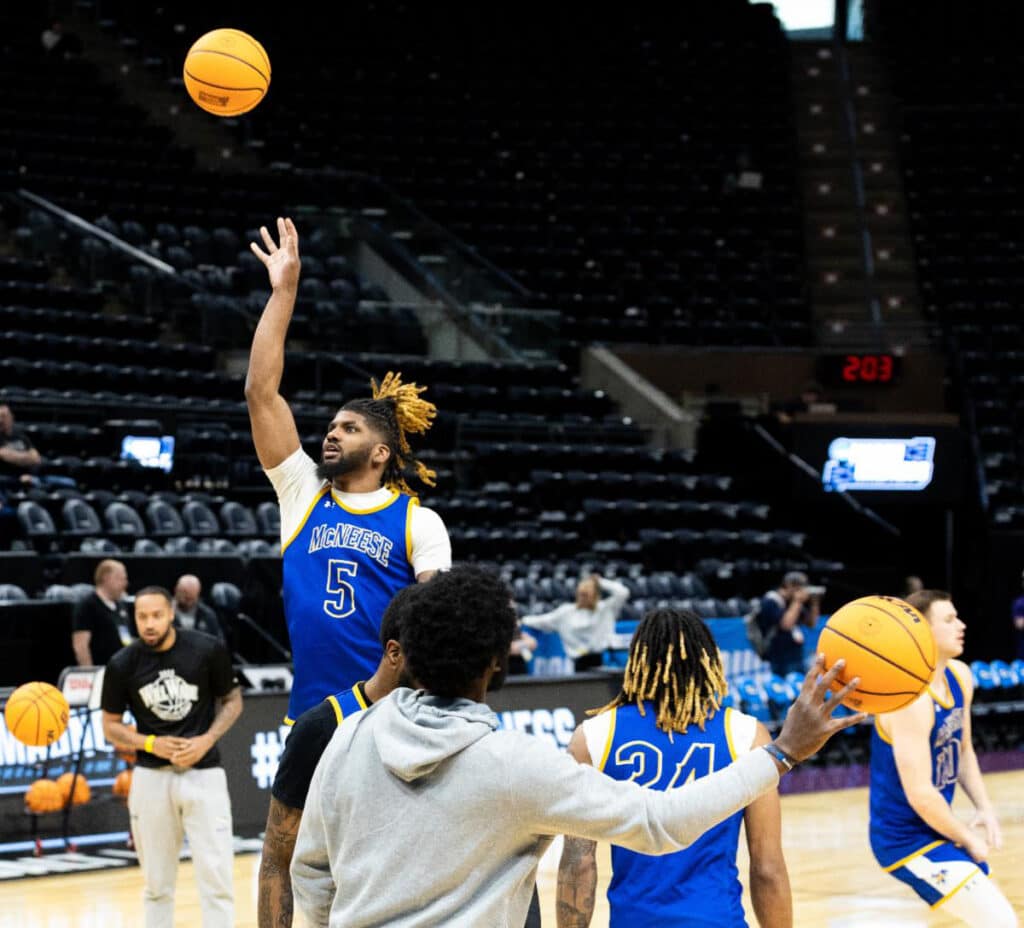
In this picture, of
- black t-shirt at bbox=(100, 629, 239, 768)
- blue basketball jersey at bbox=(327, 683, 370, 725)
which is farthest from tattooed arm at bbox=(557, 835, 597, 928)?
black t-shirt at bbox=(100, 629, 239, 768)

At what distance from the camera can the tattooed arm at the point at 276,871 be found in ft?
13.8

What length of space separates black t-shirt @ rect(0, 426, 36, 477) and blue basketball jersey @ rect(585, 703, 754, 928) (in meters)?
11.6

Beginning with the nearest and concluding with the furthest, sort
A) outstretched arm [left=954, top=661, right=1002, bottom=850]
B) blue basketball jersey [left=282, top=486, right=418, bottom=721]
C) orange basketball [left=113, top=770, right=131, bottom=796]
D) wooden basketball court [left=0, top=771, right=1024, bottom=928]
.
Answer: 1. blue basketball jersey [left=282, top=486, right=418, bottom=721]
2. outstretched arm [left=954, top=661, right=1002, bottom=850]
3. wooden basketball court [left=0, top=771, right=1024, bottom=928]
4. orange basketball [left=113, top=770, right=131, bottom=796]

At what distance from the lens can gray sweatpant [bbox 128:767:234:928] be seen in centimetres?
698

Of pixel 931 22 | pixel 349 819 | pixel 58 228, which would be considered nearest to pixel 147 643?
pixel 349 819

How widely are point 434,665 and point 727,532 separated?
1751cm

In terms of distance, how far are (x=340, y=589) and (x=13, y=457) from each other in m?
10.5

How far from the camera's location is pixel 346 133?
2558 cm

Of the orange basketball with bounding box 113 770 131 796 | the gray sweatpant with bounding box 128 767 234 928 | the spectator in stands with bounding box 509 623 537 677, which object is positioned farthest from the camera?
the spectator in stands with bounding box 509 623 537 677

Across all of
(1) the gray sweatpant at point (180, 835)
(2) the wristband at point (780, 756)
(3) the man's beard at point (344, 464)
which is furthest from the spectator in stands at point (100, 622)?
(2) the wristband at point (780, 756)

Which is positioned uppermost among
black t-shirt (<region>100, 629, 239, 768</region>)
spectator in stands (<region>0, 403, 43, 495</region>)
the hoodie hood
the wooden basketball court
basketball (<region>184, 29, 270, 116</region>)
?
basketball (<region>184, 29, 270, 116</region>)

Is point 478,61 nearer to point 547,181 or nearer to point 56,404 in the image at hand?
point 547,181

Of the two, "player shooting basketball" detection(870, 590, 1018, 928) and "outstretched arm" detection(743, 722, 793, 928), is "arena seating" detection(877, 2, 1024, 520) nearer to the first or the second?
"player shooting basketball" detection(870, 590, 1018, 928)

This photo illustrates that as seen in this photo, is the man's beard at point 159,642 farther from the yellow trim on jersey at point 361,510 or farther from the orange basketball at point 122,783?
the orange basketball at point 122,783
